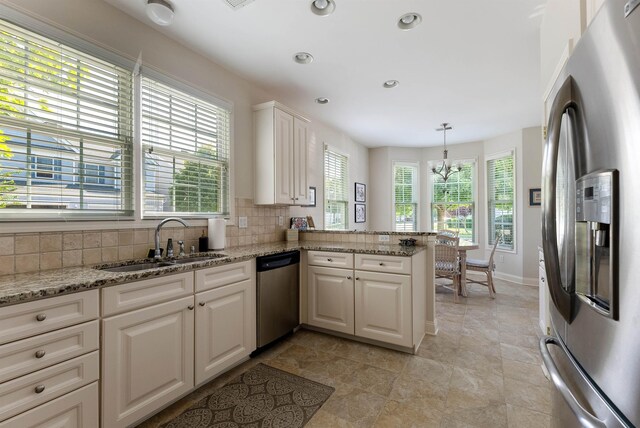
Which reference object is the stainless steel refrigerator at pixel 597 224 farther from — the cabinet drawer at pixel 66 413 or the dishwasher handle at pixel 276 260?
the dishwasher handle at pixel 276 260

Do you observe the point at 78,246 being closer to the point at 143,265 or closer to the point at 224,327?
the point at 143,265

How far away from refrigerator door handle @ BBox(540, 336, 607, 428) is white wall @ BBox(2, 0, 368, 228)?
2.79 metres

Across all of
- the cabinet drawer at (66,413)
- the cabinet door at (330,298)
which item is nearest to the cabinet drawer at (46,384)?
the cabinet drawer at (66,413)

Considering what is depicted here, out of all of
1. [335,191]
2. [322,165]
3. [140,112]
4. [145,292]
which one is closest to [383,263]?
[145,292]

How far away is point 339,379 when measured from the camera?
2.20 meters

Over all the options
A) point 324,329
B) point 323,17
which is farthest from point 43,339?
point 323,17

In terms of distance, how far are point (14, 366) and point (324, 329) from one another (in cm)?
226

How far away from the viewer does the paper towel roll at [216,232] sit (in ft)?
8.65

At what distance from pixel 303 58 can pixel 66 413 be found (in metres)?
3.02

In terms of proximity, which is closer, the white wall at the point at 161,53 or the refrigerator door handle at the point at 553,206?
the refrigerator door handle at the point at 553,206

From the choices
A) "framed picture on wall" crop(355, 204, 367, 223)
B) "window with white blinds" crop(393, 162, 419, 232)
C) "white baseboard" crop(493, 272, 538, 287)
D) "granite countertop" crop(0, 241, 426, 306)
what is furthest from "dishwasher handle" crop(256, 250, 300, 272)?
"white baseboard" crop(493, 272, 538, 287)

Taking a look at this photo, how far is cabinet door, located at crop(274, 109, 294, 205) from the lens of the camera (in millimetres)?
3176

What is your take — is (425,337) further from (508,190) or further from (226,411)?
(508,190)

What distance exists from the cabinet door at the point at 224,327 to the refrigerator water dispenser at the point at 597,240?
78.6 inches
